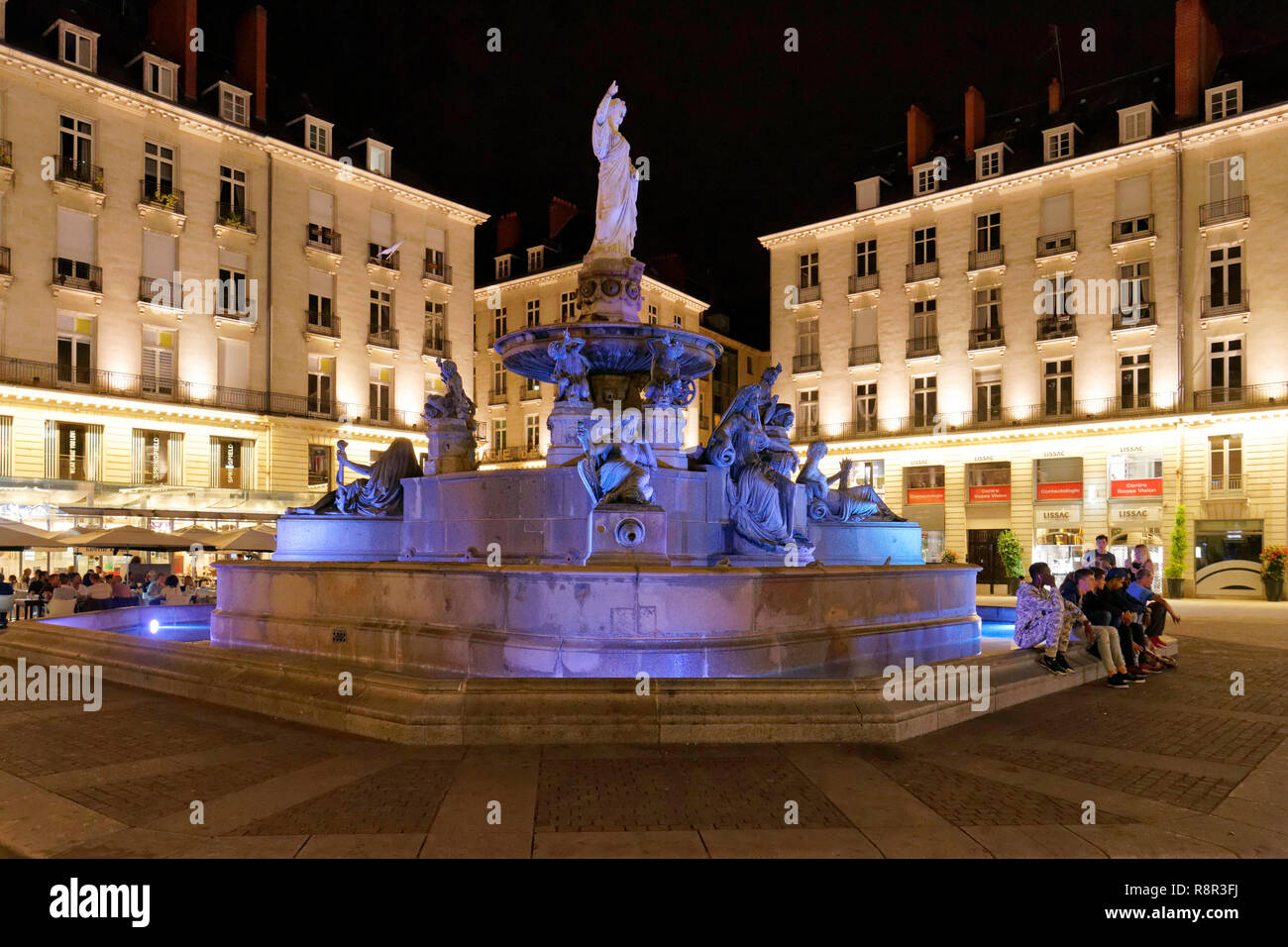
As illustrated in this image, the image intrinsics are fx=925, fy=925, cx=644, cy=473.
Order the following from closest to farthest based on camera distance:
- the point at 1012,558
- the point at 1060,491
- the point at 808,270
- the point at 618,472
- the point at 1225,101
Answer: the point at 618,472
the point at 1225,101
the point at 1012,558
the point at 1060,491
the point at 808,270

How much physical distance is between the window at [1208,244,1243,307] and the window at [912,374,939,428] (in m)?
11.8

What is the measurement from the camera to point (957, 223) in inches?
1715

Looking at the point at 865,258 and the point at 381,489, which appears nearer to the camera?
the point at 381,489

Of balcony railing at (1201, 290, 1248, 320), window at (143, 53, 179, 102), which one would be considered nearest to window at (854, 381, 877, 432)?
balcony railing at (1201, 290, 1248, 320)

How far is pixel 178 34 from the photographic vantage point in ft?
125

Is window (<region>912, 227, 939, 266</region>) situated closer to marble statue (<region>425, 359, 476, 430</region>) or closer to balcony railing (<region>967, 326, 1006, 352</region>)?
balcony railing (<region>967, 326, 1006, 352</region>)

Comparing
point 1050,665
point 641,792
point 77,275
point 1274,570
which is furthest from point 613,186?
point 1274,570

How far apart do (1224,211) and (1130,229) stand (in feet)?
11.3

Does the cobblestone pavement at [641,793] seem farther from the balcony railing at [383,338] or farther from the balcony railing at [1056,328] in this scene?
the balcony railing at [383,338]

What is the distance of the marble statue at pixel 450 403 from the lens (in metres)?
14.5

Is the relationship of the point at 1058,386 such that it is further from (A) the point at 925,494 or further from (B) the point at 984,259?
(A) the point at 925,494
